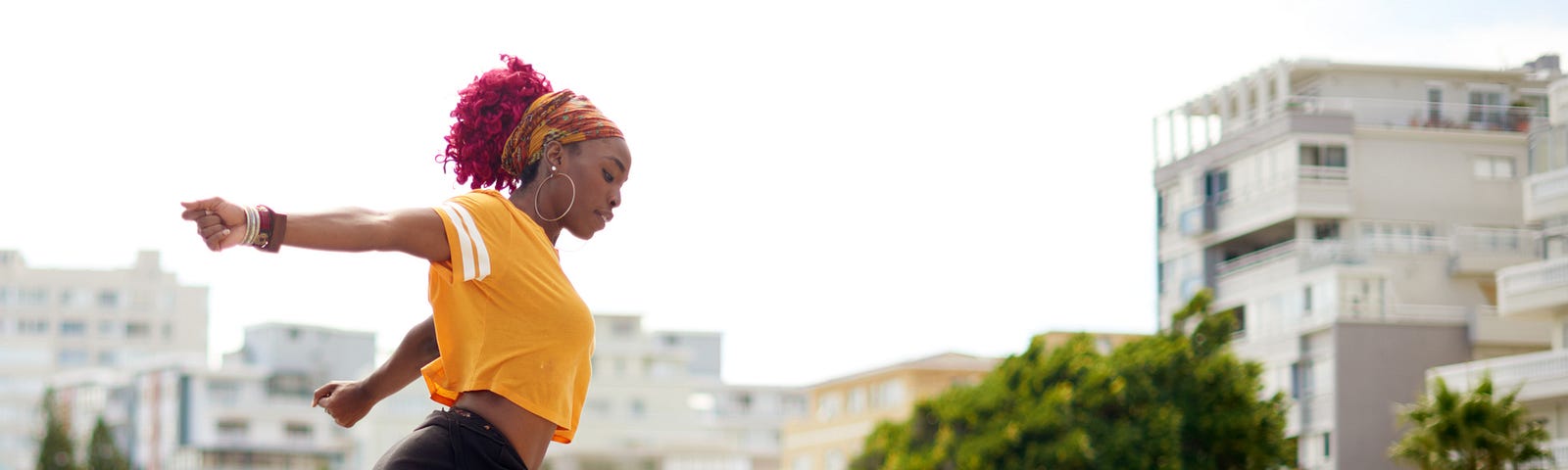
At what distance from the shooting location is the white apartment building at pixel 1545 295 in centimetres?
A: 4853

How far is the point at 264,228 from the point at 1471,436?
40279 mm

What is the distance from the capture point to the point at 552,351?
4.89m

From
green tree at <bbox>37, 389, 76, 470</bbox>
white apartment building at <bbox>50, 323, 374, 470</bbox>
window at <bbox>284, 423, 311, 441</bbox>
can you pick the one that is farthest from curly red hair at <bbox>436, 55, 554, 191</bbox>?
window at <bbox>284, 423, 311, 441</bbox>

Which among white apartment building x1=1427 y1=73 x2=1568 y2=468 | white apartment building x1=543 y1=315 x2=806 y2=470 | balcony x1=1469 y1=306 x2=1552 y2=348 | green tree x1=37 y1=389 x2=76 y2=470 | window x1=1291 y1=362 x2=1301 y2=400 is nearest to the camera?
white apartment building x1=1427 y1=73 x2=1568 y2=468

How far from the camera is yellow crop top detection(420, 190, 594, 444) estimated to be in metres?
4.78

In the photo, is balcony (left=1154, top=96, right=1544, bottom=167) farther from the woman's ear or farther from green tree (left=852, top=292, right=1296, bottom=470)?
the woman's ear

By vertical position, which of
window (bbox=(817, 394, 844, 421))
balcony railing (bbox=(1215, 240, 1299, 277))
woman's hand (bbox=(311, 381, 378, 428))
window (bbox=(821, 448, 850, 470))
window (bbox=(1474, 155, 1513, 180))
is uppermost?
window (bbox=(1474, 155, 1513, 180))

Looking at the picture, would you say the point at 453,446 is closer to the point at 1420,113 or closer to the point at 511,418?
the point at 511,418

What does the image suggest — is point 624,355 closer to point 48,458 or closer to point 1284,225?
point 48,458

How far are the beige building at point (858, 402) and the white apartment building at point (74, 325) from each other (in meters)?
80.5

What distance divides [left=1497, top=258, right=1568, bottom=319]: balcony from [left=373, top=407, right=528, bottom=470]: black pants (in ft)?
162

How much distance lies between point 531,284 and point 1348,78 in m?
67.2

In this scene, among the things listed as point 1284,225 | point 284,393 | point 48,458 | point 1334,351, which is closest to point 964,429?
point 1334,351

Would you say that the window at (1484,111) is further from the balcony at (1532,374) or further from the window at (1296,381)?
the balcony at (1532,374)
